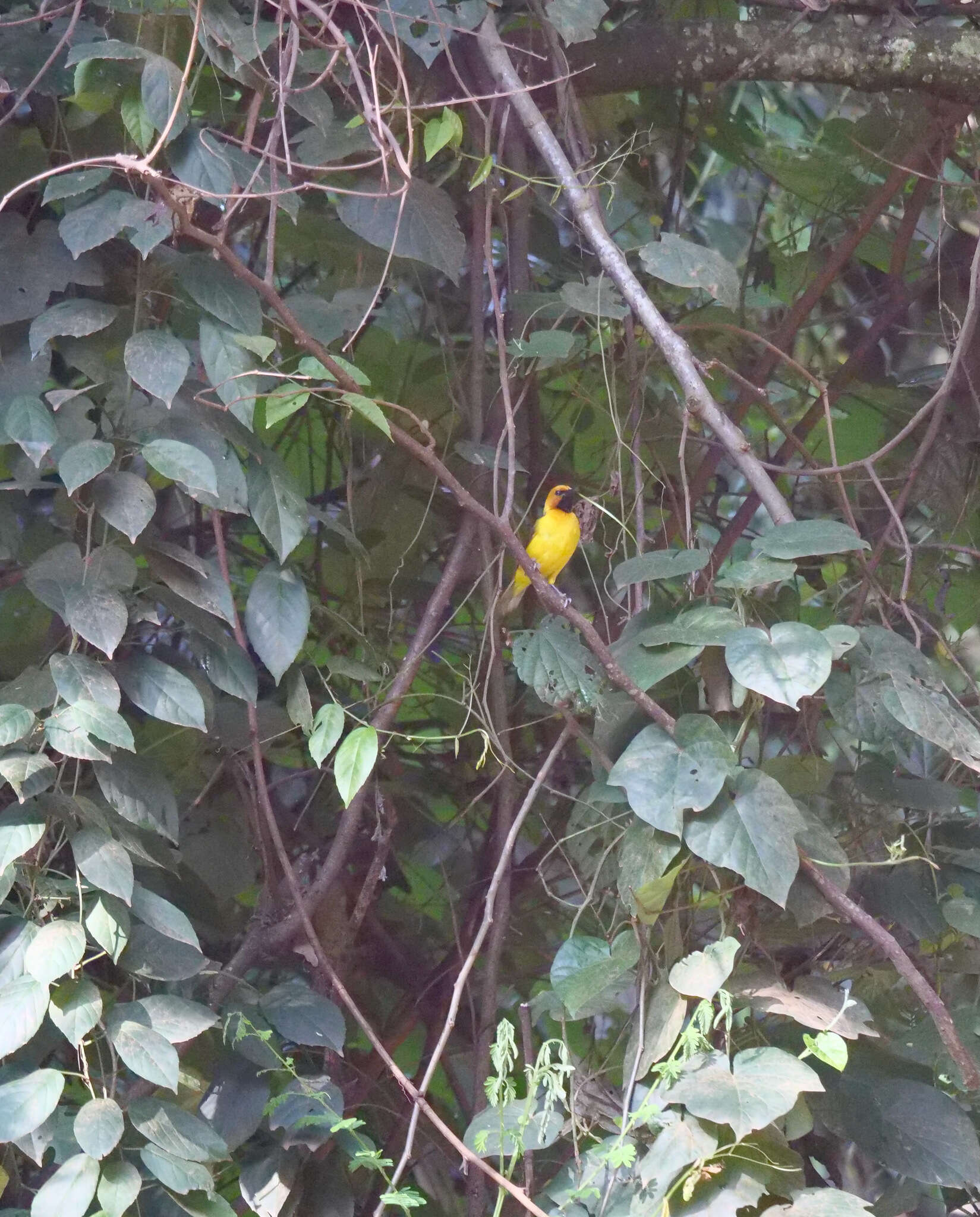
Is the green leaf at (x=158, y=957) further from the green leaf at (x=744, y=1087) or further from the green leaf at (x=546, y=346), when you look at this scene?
the green leaf at (x=546, y=346)

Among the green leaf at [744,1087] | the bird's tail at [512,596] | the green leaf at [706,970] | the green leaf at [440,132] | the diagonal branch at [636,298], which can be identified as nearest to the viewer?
the green leaf at [744,1087]

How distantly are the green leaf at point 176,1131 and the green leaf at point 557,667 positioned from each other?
2.37 feet

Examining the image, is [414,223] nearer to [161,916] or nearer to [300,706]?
[300,706]

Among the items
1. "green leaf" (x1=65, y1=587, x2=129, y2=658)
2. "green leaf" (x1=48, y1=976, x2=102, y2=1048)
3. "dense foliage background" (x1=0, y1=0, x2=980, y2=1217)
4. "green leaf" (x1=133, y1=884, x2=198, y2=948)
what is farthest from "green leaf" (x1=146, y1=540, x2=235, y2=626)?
"green leaf" (x1=48, y1=976, x2=102, y2=1048)

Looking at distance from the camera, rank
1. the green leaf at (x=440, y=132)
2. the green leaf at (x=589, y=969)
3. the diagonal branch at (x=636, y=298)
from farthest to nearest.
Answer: the green leaf at (x=440, y=132) → the diagonal branch at (x=636, y=298) → the green leaf at (x=589, y=969)

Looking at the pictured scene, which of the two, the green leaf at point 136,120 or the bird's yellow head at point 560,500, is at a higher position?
the green leaf at point 136,120

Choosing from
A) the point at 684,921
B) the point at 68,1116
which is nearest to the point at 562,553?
the point at 684,921

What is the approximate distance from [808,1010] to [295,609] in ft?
2.72

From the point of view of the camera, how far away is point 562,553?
2664mm

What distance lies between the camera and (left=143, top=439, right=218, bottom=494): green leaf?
1.38 metres

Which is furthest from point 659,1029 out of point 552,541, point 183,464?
point 552,541

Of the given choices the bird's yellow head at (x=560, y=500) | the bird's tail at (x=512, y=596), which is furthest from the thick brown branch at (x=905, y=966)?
the bird's yellow head at (x=560, y=500)

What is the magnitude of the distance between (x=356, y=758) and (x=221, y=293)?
0.63 metres

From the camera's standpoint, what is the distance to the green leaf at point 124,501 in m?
1.40
